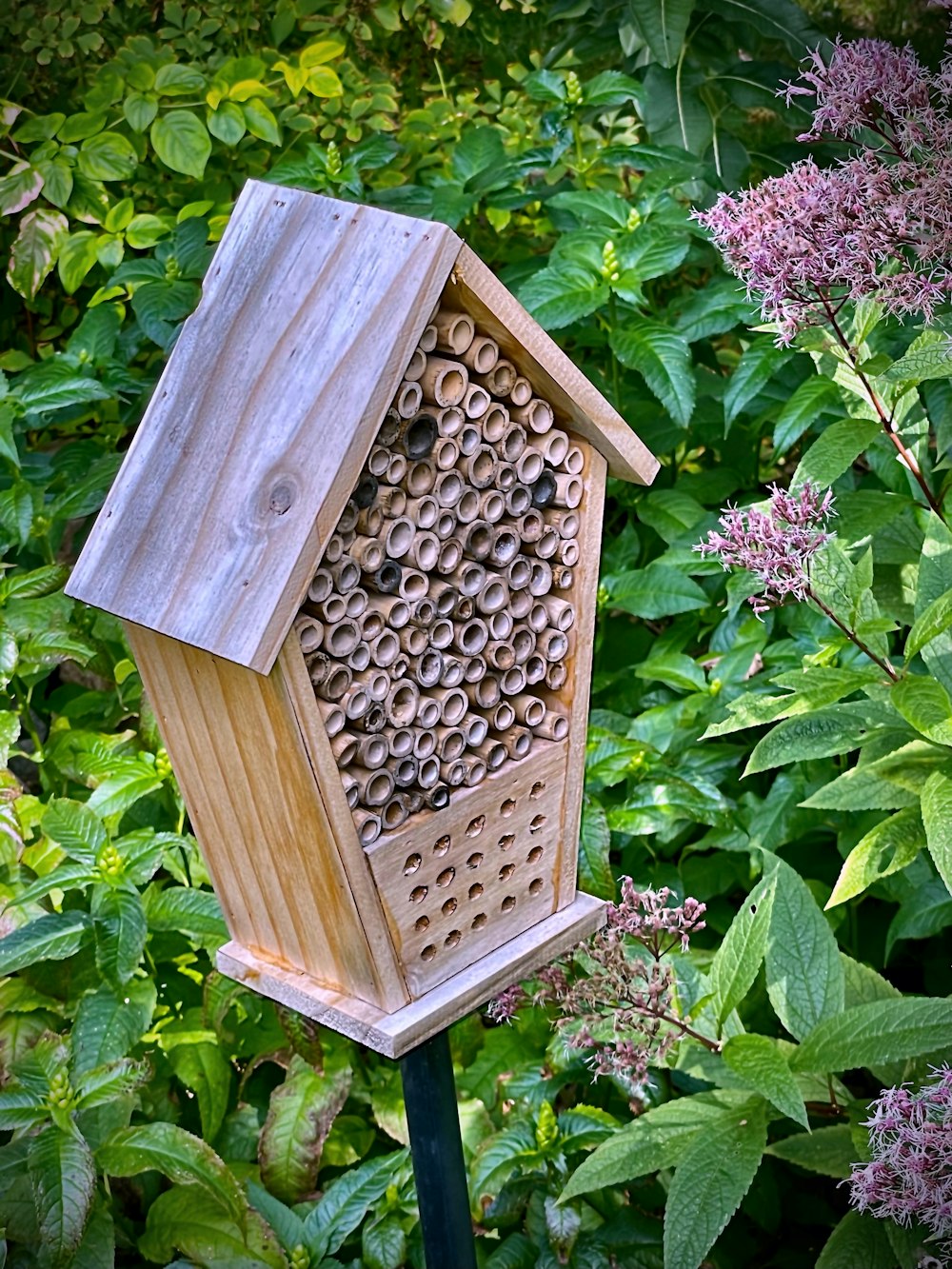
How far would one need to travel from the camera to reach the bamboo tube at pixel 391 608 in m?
0.99

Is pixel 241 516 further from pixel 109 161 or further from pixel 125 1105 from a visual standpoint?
pixel 109 161

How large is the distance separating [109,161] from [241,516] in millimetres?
1584

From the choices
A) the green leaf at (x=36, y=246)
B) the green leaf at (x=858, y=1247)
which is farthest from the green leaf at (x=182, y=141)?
the green leaf at (x=858, y=1247)

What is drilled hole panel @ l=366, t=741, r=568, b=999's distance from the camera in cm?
106

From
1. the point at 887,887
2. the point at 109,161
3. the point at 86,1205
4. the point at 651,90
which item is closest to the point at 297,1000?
the point at 86,1205

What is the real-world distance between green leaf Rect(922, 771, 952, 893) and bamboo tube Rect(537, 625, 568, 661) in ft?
1.28

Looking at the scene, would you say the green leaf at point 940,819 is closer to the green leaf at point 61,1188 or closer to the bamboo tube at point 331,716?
the bamboo tube at point 331,716

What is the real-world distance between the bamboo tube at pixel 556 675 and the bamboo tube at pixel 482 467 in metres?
0.19

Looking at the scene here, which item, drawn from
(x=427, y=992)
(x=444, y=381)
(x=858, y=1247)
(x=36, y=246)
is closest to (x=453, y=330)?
(x=444, y=381)

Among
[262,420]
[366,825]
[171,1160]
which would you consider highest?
[262,420]

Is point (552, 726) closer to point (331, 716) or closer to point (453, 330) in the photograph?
point (331, 716)

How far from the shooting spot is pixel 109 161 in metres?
2.25

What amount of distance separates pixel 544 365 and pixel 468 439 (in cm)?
8

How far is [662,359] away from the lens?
1.83m
